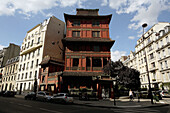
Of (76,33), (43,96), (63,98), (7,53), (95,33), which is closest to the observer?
(63,98)

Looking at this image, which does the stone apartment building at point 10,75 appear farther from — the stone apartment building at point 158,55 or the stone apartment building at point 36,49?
the stone apartment building at point 158,55

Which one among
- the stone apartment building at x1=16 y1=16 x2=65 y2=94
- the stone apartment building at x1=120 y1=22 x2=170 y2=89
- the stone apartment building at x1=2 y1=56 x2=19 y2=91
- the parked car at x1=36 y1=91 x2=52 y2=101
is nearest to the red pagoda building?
the parked car at x1=36 y1=91 x2=52 y2=101

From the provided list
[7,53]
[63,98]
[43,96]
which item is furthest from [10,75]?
[63,98]

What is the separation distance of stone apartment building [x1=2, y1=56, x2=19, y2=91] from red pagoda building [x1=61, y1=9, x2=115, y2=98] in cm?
2813

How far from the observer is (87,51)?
26.5 m

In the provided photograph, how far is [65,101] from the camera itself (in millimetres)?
15062

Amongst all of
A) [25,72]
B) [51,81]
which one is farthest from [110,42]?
[25,72]

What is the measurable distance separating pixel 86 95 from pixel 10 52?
166 feet

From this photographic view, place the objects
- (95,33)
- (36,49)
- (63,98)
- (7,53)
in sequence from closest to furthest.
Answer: (63,98), (95,33), (36,49), (7,53)

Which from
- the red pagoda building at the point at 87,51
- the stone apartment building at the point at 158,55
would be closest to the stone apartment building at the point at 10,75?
the red pagoda building at the point at 87,51

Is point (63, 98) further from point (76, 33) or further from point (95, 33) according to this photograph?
point (95, 33)

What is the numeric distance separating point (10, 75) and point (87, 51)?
36.1 meters

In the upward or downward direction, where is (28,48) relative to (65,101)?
upward

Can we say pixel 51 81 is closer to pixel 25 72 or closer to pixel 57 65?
pixel 57 65
